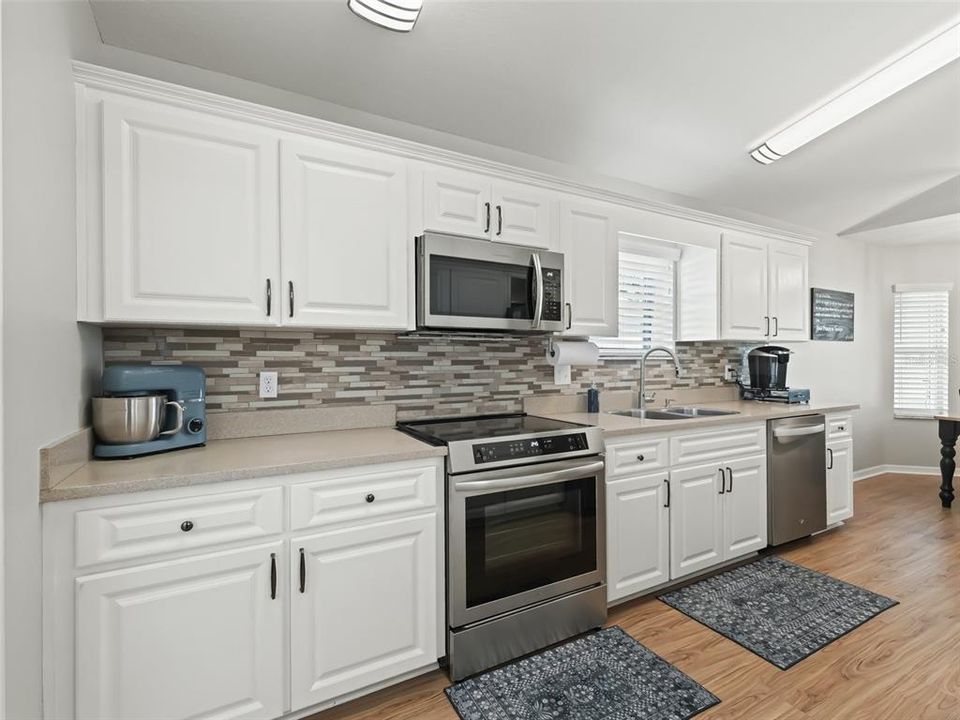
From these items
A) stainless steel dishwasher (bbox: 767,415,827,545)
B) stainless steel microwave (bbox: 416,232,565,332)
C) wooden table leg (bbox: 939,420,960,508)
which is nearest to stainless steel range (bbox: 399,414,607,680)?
stainless steel microwave (bbox: 416,232,565,332)

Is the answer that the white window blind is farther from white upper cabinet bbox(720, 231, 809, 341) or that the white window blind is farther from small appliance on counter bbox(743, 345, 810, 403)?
small appliance on counter bbox(743, 345, 810, 403)

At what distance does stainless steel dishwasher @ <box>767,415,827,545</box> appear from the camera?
3.00 meters

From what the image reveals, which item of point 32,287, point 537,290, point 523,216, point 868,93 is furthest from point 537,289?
point 868,93

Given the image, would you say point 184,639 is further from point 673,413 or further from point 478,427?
point 673,413

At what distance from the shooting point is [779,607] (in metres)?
2.41

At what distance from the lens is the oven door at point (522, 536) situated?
1.88 metres

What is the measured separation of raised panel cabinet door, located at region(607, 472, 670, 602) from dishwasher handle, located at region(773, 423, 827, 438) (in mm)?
1006

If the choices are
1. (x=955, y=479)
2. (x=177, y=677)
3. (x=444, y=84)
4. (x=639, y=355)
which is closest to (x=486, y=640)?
(x=177, y=677)

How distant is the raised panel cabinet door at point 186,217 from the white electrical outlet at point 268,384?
1.25 ft

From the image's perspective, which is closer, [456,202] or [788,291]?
[456,202]

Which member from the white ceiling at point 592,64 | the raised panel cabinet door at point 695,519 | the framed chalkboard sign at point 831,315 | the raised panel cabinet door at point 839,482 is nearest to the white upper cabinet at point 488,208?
the white ceiling at point 592,64

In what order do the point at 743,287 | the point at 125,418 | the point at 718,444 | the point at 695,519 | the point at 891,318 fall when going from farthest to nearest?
the point at 891,318 → the point at 743,287 → the point at 718,444 → the point at 695,519 → the point at 125,418

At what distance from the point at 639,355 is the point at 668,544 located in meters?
1.31

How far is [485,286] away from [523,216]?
45 centimetres
